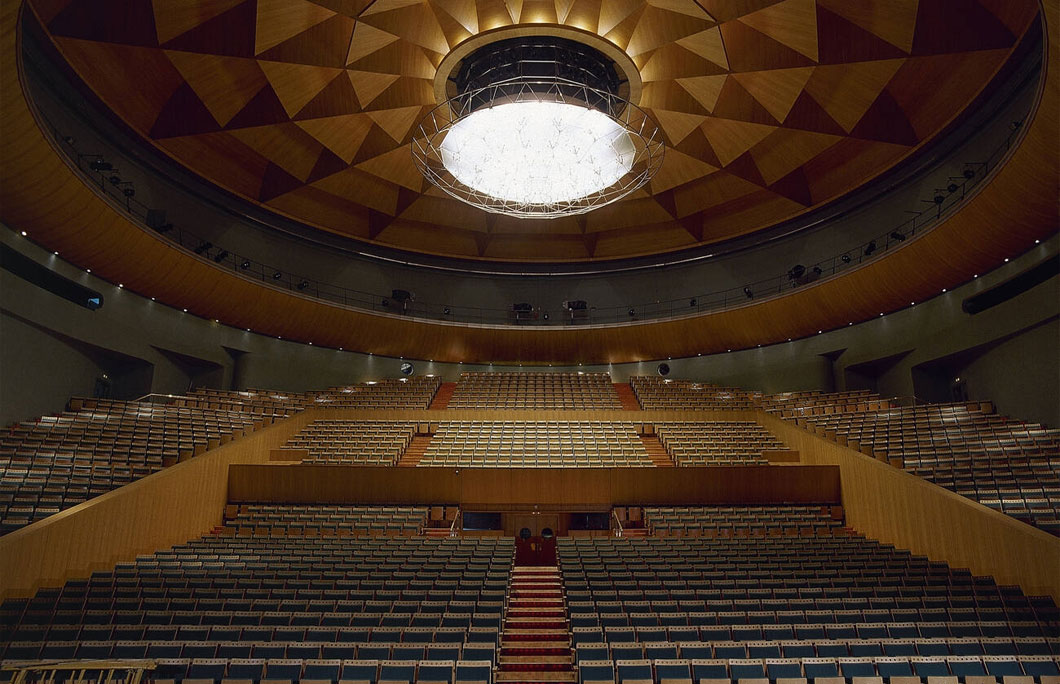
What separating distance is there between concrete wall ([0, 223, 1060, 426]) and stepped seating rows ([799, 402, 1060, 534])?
1122 mm

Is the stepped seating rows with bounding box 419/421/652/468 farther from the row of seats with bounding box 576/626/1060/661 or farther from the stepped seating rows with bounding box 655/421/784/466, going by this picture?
the row of seats with bounding box 576/626/1060/661

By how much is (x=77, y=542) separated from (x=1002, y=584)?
9.25 metres

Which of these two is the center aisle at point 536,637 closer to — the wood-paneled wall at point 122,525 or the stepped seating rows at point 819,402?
the wood-paneled wall at point 122,525

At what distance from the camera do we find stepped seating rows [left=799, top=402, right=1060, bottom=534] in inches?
260

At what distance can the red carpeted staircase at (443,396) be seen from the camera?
1440 cm

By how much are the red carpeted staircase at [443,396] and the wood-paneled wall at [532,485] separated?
15.4 ft

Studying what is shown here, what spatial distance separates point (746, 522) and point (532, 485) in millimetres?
3248

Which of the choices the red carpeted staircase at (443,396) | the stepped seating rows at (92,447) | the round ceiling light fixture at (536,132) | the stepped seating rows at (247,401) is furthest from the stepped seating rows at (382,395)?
the round ceiling light fixture at (536,132)

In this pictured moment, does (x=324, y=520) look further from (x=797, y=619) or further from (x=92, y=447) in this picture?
(x=797, y=619)

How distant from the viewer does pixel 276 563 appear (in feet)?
20.4

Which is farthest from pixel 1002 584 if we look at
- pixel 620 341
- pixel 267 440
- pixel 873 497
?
pixel 620 341

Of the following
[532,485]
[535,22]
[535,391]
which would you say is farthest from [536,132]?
[535,391]

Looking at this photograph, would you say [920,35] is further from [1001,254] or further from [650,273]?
[650,273]

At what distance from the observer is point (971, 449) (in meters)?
8.65
